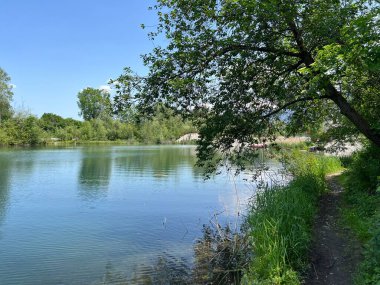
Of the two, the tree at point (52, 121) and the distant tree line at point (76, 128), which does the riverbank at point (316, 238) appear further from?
the tree at point (52, 121)

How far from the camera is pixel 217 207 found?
17.0 meters

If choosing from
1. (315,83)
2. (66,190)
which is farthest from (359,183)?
(66,190)

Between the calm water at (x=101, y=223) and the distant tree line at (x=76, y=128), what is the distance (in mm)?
34320

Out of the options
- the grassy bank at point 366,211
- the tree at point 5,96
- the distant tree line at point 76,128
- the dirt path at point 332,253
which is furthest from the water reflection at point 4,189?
the tree at point 5,96

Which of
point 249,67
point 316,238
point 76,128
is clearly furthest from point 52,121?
point 316,238

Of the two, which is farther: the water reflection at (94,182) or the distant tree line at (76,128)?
the distant tree line at (76,128)

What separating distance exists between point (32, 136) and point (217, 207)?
82.5 metres

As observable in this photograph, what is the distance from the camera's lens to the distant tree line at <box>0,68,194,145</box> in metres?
87.1

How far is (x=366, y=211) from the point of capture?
9695mm

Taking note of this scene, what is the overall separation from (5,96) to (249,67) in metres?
88.7

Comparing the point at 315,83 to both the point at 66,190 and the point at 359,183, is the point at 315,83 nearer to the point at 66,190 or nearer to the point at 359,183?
the point at 359,183

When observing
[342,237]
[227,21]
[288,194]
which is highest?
[227,21]

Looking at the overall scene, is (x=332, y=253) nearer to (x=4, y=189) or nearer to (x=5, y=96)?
(x=4, y=189)

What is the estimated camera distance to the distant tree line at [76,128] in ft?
286
